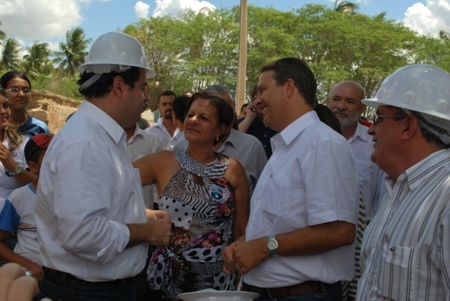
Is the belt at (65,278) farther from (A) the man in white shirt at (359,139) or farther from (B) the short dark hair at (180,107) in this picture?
(B) the short dark hair at (180,107)

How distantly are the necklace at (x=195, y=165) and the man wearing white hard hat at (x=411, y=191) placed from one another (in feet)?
4.53

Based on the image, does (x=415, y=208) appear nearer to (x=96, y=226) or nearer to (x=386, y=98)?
(x=386, y=98)

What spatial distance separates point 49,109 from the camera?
20609 millimetres

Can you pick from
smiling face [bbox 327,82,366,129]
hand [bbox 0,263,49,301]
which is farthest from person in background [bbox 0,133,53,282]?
smiling face [bbox 327,82,366,129]

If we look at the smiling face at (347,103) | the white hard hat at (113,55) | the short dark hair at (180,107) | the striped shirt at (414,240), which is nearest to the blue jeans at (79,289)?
the white hard hat at (113,55)

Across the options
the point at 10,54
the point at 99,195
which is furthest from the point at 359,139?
the point at 10,54

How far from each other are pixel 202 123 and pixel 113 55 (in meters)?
1.08

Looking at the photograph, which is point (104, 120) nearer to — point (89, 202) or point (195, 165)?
point (89, 202)

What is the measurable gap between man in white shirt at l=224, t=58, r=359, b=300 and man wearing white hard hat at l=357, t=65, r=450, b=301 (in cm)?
25

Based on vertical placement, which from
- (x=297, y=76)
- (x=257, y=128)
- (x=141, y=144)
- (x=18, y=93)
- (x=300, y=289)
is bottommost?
(x=300, y=289)

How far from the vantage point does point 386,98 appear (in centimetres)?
213

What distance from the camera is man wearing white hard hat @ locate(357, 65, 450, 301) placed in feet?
5.98

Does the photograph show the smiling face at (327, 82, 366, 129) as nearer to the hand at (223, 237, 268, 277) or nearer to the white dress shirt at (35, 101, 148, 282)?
the hand at (223, 237, 268, 277)

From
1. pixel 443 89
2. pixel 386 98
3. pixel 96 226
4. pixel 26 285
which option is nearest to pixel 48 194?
pixel 96 226
